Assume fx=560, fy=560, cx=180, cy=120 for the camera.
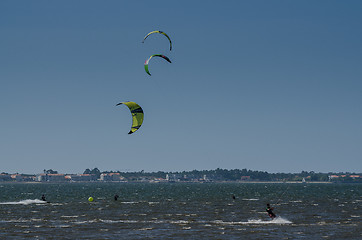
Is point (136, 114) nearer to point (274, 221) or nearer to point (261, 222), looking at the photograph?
point (261, 222)

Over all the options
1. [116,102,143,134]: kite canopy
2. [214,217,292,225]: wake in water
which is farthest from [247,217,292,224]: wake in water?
[116,102,143,134]: kite canopy

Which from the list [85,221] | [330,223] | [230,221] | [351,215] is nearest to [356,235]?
[330,223]

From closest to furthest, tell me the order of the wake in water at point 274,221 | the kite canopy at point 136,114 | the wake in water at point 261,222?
the kite canopy at point 136,114, the wake in water at point 261,222, the wake in water at point 274,221

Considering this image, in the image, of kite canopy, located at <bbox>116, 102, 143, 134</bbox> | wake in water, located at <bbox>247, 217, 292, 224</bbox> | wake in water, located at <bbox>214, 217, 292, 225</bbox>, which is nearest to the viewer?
kite canopy, located at <bbox>116, 102, 143, 134</bbox>

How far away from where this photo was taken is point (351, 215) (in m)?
57.4

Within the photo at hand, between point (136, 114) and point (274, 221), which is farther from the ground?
point (136, 114)

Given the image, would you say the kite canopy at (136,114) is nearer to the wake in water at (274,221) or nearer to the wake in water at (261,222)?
the wake in water at (261,222)

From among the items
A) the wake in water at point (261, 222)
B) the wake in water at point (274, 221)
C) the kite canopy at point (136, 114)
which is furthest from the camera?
the wake in water at point (274, 221)

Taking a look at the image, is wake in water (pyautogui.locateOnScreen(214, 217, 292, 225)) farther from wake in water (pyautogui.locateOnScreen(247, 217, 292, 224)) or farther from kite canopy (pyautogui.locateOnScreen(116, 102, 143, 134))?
kite canopy (pyautogui.locateOnScreen(116, 102, 143, 134))

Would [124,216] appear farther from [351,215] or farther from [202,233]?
[351,215]

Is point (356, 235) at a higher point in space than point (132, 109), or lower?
lower

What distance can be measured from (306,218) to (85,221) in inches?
827

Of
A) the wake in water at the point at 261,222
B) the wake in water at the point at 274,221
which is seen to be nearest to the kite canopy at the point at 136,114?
the wake in water at the point at 261,222

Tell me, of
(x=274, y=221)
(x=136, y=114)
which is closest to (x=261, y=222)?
(x=274, y=221)
